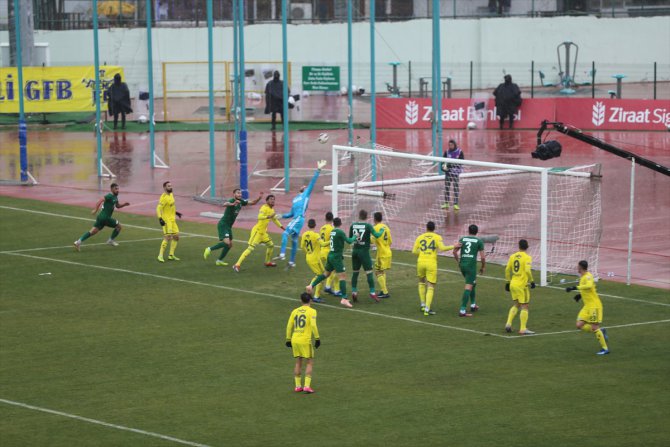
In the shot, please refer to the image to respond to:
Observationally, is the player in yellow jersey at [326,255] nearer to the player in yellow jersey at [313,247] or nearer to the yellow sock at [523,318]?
the player in yellow jersey at [313,247]

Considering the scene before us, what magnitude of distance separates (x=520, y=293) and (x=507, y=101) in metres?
32.9

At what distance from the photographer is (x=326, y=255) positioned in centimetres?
2384

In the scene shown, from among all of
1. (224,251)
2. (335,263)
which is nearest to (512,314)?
(335,263)

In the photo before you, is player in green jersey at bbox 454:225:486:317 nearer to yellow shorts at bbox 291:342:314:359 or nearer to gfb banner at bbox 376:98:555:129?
yellow shorts at bbox 291:342:314:359

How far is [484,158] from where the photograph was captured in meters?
43.9

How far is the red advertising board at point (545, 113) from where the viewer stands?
5088cm

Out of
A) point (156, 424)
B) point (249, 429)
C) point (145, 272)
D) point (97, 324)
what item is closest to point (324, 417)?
point (249, 429)

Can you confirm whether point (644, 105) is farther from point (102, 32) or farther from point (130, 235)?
point (102, 32)

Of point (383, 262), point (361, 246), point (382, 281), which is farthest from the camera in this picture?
point (382, 281)

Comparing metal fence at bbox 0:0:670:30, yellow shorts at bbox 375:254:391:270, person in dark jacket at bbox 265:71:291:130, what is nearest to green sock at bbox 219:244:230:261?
yellow shorts at bbox 375:254:391:270

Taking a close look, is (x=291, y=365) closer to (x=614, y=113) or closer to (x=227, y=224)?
(x=227, y=224)

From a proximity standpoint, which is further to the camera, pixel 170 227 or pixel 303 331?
pixel 170 227

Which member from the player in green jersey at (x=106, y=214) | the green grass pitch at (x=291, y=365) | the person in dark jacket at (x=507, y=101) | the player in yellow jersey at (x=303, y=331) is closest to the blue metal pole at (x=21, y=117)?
the player in green jersey at (x=106, y=214)

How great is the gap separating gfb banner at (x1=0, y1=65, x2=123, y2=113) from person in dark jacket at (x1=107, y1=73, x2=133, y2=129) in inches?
31.6
